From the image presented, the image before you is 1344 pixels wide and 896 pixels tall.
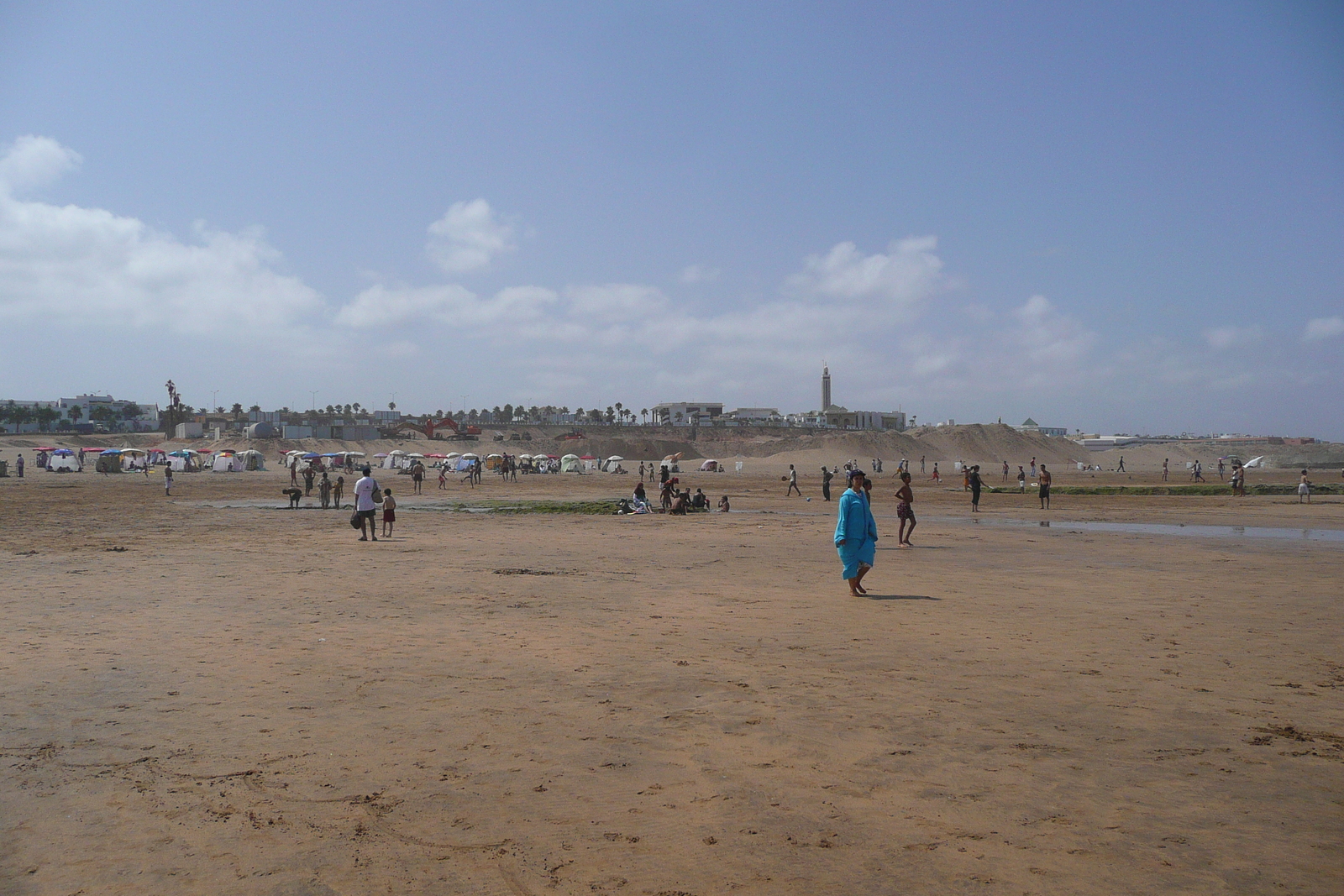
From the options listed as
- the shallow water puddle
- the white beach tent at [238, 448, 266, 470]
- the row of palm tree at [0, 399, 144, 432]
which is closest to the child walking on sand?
the shallow water puddle

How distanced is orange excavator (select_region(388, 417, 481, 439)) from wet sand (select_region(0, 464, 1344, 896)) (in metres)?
108

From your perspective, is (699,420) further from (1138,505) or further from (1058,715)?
(1058,715)

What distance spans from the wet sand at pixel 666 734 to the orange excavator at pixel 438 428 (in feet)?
355

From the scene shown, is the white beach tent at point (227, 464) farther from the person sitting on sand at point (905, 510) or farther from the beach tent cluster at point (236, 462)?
the person sitting on sand at point (905, 510)

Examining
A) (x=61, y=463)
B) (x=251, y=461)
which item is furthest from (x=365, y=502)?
(x=61, y=463)

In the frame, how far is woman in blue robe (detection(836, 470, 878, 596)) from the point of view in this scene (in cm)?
1155

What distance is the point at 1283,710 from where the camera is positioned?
258 inches

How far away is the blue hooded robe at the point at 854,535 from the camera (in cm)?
1151

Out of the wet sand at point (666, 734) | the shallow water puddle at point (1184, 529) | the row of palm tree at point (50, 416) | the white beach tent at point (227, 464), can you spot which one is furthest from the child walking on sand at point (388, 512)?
the row of palm tree at point (50, 416)

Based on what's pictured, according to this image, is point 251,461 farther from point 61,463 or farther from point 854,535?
point 854,535

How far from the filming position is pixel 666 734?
6047 mm

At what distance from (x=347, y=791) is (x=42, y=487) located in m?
47.8

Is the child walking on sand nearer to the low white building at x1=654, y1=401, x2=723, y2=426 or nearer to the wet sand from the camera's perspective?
the wet sand

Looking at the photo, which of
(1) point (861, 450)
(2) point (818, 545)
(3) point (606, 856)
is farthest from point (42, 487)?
(1) point (861, 450)
